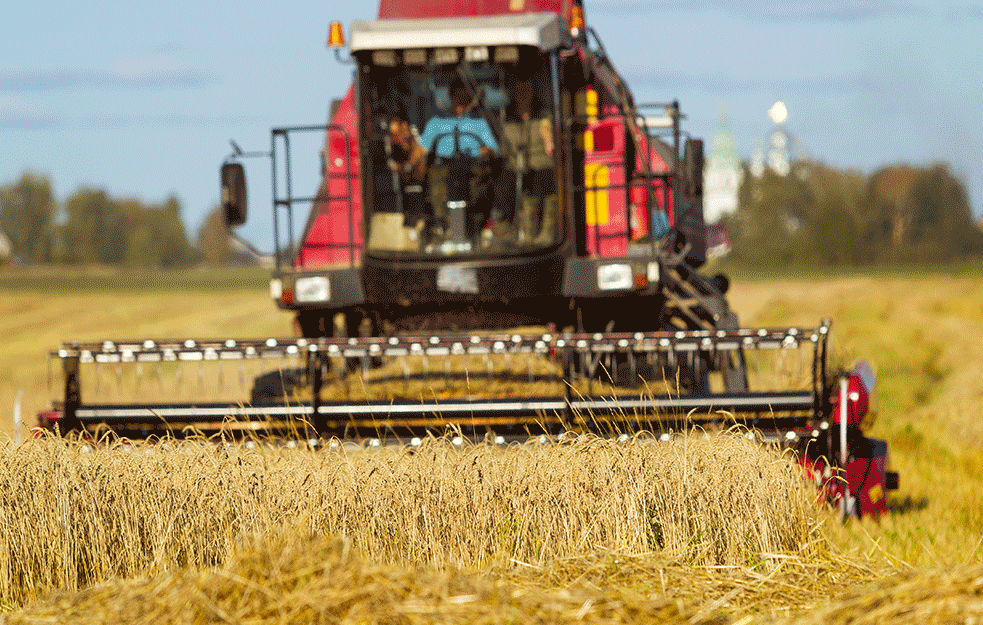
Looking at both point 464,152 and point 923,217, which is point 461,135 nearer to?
point 464,152

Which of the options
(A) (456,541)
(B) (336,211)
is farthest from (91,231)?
(A) (456,541)

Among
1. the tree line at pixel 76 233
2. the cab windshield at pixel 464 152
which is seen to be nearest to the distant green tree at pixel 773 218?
the tree line at pixel 76 233

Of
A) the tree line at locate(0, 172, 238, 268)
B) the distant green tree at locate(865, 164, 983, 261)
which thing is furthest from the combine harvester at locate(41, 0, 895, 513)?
the tree line at locate(0, 172, 238, 268)

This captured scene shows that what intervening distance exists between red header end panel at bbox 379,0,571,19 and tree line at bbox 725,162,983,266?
2330 inches

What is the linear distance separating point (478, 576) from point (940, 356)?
11.4 m

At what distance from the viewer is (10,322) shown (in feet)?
117

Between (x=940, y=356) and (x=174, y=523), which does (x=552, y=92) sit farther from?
(x=940, y=356)

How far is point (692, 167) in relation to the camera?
8.55 meters

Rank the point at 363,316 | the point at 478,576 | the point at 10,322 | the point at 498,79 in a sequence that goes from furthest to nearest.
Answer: the point at 10,322 < the point at 363,316 < the point at 498,79 < the point at 478,576

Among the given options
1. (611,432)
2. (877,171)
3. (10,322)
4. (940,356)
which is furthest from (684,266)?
(877,171)

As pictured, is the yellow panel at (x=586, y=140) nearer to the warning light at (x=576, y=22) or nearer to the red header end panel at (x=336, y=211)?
the warning light at (x=576, y=22)

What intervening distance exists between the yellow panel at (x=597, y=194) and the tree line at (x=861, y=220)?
5958cm

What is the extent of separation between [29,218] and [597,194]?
10342 centimetres

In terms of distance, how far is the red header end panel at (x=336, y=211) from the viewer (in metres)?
9.27
